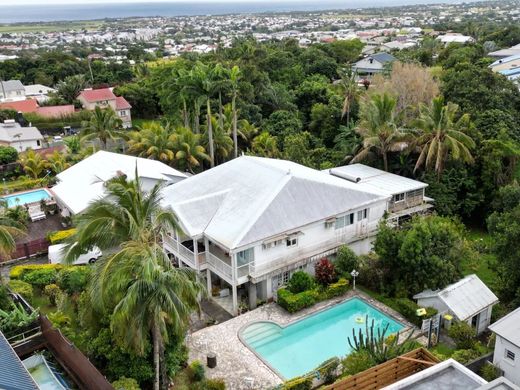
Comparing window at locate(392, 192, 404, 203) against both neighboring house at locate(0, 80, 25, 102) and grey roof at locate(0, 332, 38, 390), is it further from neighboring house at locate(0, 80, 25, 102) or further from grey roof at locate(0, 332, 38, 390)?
neighboring house at locate(0, 80, 25, 102)

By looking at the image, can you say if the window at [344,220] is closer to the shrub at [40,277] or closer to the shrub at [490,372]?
the shrub at [490,372]

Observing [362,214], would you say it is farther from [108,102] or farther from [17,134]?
[108,102]

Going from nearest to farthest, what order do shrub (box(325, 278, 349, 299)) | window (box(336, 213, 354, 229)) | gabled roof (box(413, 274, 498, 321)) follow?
1. gabled roof (box(413, 274, 498, 321))
2. shrub (box(325, 278, 349, 299))
3. window (box(336, 213, 354, 229))

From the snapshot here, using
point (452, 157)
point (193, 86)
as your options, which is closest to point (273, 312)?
point (452, 157)

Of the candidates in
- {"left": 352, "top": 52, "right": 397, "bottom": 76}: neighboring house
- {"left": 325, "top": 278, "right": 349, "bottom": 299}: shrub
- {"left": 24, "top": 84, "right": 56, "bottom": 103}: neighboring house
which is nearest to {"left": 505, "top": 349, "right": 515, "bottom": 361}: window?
{"left": 325, "top": 278, "right": 349, "bottom": 299}: shrub

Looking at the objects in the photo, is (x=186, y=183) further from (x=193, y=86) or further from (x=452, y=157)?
(x=452, y=157)

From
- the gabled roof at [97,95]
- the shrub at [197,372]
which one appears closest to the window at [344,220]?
the shrub at [197,372]
